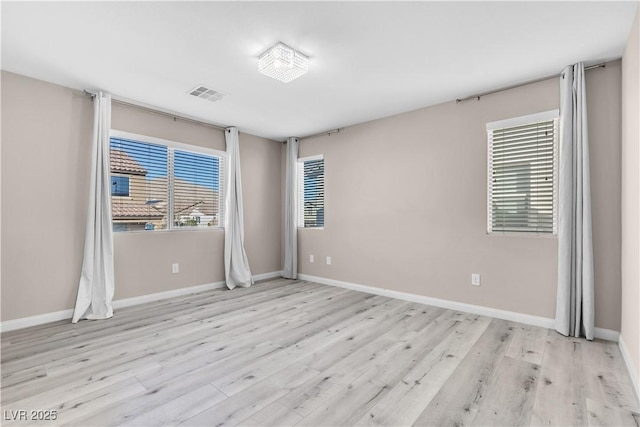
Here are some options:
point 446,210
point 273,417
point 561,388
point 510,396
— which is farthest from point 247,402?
point 446,210

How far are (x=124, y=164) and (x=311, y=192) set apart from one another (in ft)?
9.31

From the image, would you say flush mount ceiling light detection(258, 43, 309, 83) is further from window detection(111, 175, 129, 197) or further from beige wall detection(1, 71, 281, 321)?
window detection(111, 175, 129, 197)

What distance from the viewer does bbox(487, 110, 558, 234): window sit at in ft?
10.1

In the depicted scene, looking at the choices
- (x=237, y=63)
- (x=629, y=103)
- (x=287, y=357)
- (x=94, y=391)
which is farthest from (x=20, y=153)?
(x=629, y=103)

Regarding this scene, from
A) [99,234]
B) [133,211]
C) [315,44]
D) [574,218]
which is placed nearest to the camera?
[315,44]

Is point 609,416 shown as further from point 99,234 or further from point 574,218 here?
point 99,234

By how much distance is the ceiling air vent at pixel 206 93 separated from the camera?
3.37 metres

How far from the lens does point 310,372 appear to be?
7.23ft

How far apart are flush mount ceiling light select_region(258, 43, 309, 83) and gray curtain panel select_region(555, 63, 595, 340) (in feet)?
8.23

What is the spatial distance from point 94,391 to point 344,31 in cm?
305

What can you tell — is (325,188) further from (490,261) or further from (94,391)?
(94,391)

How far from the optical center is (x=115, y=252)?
12.1 feet

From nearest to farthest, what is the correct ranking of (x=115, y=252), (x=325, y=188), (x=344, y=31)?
(x=344, y=31)
(x=115, y=252)
(x=325, y=188)

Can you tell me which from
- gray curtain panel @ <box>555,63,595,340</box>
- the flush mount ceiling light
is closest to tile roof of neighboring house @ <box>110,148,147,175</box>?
the flush mount ceiling light
